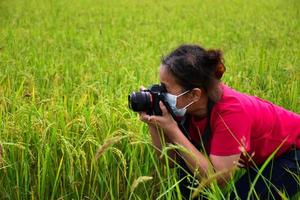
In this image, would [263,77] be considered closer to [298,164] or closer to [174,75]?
[298,164]

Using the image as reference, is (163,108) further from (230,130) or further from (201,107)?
(230,130)

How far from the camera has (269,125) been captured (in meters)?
2.13

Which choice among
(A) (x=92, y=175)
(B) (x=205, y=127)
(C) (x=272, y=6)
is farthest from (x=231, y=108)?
(C) (x=272, y=6)

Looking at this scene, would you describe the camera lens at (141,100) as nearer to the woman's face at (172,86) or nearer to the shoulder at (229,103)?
the woman's face at (172,86)

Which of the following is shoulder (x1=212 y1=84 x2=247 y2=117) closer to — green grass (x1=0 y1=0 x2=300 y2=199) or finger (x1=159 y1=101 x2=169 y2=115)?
finger (x1=159 y1=101 x2=169 y2=115)

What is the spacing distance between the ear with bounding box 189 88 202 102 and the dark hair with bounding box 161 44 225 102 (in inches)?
0.7

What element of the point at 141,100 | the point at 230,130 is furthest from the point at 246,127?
the point at 141,100

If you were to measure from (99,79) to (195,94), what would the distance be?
1811 millimetres

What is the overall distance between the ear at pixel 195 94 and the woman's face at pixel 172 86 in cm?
1

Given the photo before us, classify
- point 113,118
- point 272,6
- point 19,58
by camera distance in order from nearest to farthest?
1. point 113,118
2. point 19,58
3. point 272,6

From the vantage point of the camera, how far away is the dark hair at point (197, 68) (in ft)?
6.51

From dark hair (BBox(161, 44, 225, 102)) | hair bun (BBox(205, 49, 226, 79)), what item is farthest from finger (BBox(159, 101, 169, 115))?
hair bun (BBox(205, 49, 226, 79))

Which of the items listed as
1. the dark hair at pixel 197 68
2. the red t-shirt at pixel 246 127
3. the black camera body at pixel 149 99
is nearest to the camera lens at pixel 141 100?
the black camera body at pixel 149 99

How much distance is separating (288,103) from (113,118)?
1251 mm
